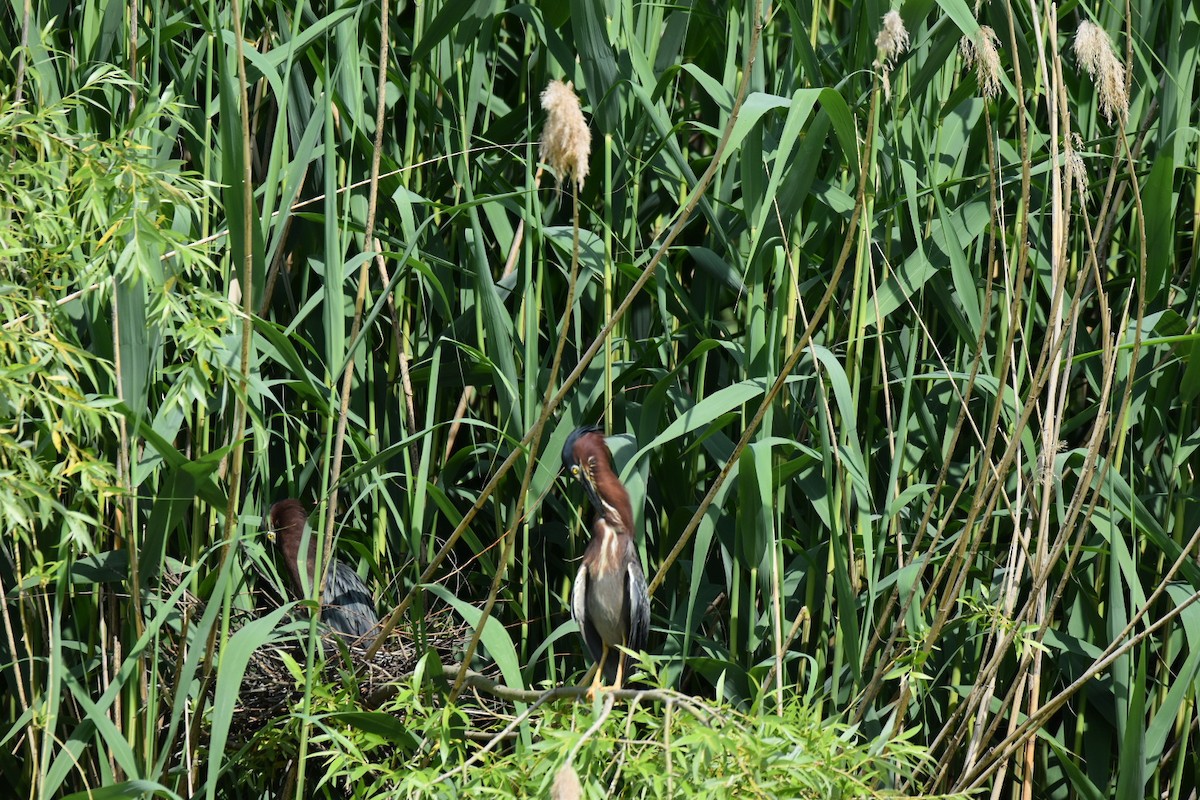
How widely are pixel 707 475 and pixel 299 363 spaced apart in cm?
90

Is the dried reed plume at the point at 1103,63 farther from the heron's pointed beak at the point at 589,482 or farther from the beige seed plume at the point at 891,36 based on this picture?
the heron's pointed beak at the point at 589,482

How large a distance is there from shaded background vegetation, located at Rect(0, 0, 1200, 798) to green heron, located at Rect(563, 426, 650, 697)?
0.06 meters

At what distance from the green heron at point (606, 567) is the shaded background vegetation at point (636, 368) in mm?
64

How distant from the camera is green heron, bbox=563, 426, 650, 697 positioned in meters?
2.15

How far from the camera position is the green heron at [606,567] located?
84.5 inches

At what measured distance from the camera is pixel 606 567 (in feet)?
7.23

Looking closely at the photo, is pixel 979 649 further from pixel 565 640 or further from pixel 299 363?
pixel 299 363

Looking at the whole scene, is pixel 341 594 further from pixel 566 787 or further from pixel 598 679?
pixel 566 787

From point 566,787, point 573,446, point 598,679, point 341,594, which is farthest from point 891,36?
point 341,594

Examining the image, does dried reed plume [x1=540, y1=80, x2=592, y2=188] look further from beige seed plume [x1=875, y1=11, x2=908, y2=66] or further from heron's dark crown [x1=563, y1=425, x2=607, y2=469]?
heron's dark crown [x1=563, y1=425, x2=607, y2=469]

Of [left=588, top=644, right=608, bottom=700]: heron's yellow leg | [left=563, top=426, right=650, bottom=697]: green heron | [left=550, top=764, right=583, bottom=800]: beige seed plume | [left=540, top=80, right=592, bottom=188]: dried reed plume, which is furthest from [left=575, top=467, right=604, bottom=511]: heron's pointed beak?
[left=550, top=764, right=583, bottom=800]: beige seed plume

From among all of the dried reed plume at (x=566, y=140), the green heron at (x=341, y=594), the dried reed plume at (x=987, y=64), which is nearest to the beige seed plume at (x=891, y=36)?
the dried reed plume at (x=987, y=64)

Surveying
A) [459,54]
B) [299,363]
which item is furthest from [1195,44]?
[299,363]

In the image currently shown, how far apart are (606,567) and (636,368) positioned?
1.26 ft
